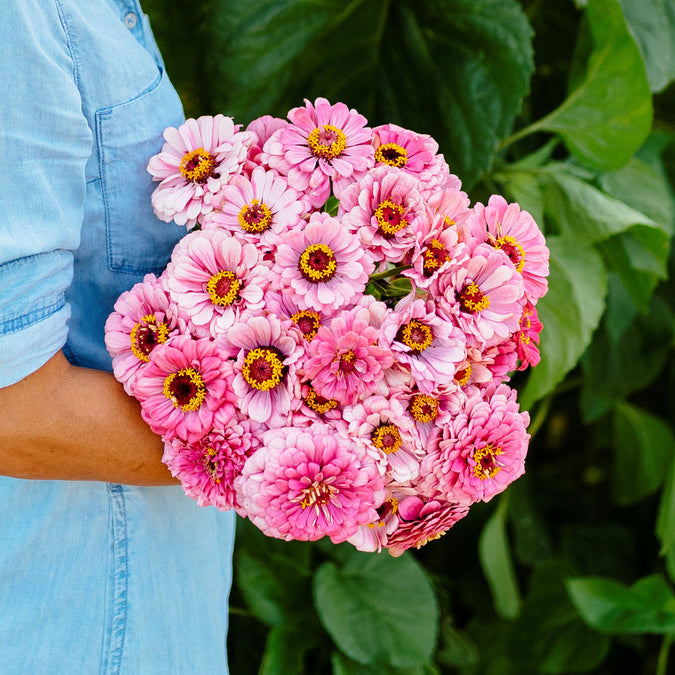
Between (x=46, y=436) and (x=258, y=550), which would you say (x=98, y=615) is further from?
(x=258, y=550)

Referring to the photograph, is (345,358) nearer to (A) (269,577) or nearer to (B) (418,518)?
(B) (418,518)

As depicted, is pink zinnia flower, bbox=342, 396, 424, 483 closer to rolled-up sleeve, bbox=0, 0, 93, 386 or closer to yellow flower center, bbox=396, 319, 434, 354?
yellow flower center, bbox=396, 319, 434, 354

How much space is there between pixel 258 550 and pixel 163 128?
617mm

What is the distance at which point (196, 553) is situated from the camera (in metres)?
0.57

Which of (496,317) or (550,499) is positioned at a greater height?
(496,317)

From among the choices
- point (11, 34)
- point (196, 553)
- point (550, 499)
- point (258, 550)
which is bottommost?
point (550, 499)

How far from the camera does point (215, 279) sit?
1.37ft

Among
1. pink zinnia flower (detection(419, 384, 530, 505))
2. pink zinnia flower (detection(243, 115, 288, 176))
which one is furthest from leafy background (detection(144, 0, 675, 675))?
pink zinnia flower (detection(419, 384, 530, 505))

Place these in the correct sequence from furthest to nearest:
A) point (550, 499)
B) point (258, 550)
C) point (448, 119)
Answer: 1. point (550, 499)
2. point (258, 550)
3. point (448, 119)

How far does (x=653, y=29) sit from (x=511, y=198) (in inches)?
10.3

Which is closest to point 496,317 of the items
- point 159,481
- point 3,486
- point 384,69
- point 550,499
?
point 159,481

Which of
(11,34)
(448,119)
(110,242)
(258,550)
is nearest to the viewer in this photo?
(11,34)

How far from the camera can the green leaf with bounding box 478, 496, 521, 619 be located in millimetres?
1140

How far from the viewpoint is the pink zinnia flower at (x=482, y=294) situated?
414mm
